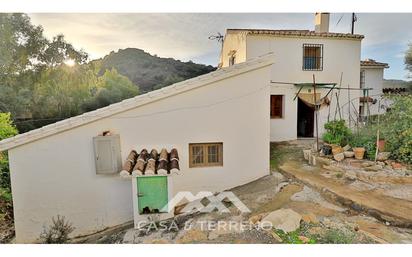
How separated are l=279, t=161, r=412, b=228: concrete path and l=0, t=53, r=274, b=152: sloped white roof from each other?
2.60 metres

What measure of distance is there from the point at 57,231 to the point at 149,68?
3.64 metres

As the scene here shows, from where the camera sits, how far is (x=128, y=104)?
13.9 feet

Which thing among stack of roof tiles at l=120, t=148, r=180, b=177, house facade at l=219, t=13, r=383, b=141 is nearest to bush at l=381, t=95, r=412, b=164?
house facade at l=219, t=13, r=383, b=141

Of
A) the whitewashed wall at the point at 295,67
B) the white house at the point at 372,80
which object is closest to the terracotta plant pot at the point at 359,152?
the whitewashed wall at the point at 295,67

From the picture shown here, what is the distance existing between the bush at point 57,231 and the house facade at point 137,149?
0.34ft

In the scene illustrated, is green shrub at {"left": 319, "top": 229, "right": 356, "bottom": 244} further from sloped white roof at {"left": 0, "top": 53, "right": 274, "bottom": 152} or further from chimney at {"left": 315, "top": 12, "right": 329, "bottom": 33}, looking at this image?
chimney at {"left": 315, "top": 12, "right": 329, "bottom": 33}

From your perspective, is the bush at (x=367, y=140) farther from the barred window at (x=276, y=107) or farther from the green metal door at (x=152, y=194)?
the green metal door at (x=152, y=194)

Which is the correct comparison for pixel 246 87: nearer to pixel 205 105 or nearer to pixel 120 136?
pixel 205 105

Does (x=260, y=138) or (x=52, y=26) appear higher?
(x=52, y=26)

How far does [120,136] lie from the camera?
431 centimetres

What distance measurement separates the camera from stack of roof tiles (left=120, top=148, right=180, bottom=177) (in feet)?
12.6

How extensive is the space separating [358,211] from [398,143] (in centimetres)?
256

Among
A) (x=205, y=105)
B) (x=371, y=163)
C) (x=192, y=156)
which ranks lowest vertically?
(x=371, y=163)

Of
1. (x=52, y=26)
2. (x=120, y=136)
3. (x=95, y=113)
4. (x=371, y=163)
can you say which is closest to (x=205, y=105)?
(x=120, y=136)
